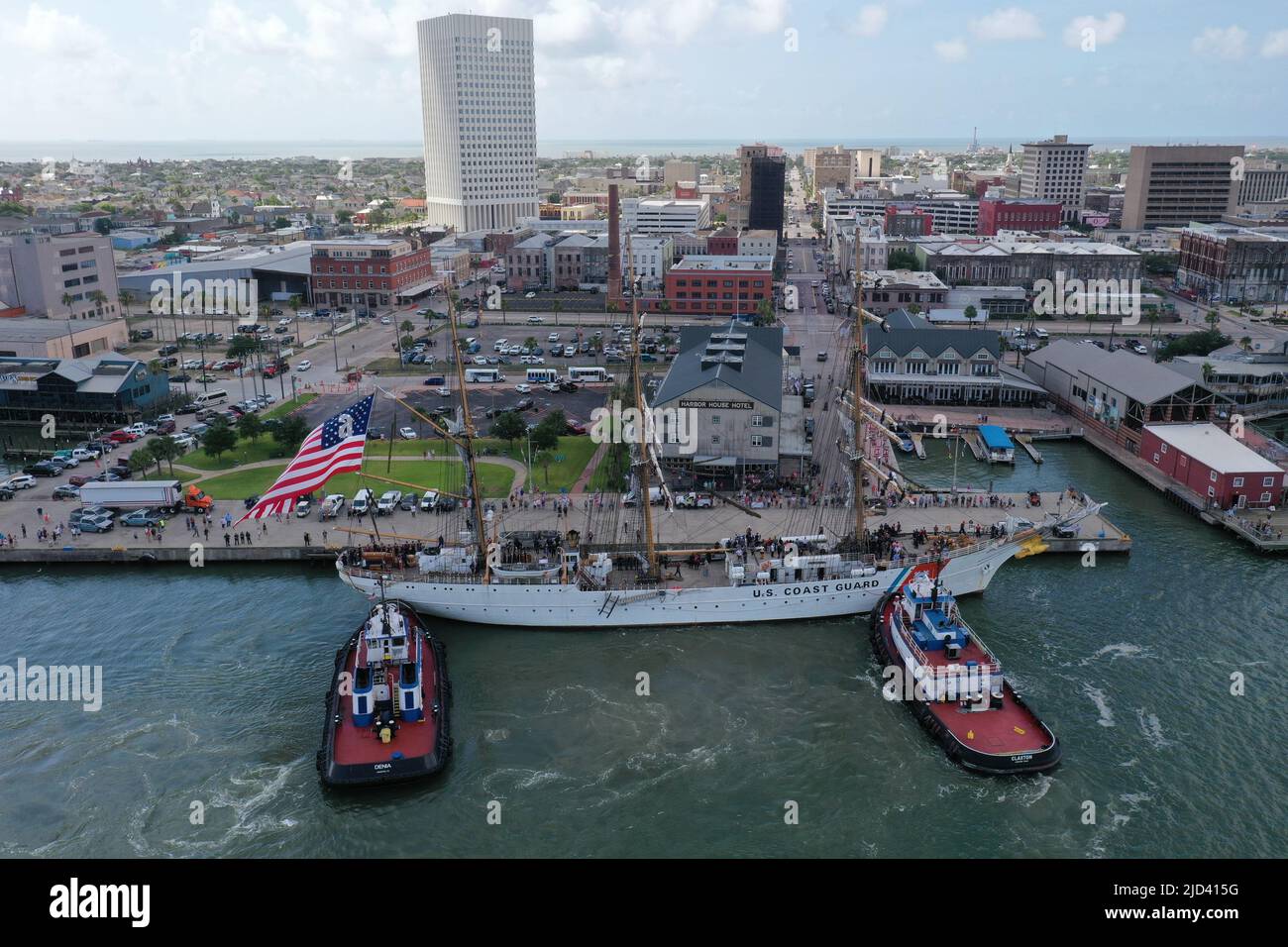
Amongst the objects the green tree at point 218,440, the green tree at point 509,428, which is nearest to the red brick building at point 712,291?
the green tree at point 509,428

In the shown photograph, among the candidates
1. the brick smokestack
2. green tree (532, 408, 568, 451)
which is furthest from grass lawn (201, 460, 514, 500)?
the brick smokestack

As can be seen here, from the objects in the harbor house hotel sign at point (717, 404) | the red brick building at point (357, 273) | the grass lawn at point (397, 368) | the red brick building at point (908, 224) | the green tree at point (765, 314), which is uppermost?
the red brick building at point (908, 224)

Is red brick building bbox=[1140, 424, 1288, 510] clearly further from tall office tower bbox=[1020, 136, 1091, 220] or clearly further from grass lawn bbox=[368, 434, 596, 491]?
tall office tower bbox=[1020, 136, 1091, 220]

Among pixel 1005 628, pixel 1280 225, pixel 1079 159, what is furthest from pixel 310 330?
pixel 1079 159

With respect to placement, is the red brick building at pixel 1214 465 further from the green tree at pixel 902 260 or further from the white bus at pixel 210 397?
the green tree at pixel 902 260

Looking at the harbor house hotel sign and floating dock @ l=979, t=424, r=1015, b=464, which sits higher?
the harbor house hotel sign
